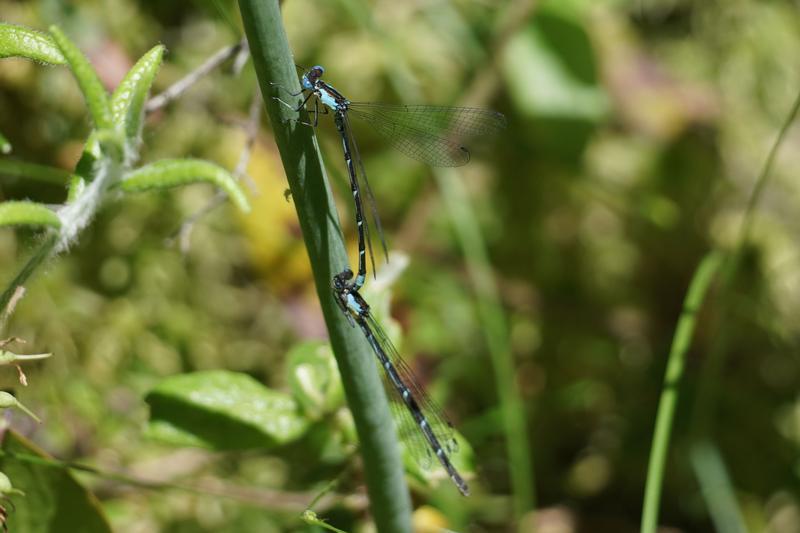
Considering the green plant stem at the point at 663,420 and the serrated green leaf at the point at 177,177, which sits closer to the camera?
the serrated green leaf at the point at 177,177

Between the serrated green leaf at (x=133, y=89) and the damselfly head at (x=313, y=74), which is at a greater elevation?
the damselfly head at (x=313, y=74)

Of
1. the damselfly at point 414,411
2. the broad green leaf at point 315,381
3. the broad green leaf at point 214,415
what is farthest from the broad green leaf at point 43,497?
the damselfly at point 414,411

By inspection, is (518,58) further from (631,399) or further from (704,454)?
(704,454)

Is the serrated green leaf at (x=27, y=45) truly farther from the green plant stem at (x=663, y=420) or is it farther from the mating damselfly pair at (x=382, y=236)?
the green plant stem at (x=663, y=420)

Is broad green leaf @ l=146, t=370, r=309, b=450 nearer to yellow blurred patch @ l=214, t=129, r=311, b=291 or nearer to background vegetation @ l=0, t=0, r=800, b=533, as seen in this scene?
background vegetation @ l=0, t=0, r=800, b=533

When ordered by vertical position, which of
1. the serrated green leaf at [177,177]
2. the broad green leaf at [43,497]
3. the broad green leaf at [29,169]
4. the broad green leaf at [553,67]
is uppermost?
the broad green leaf at [553,67]

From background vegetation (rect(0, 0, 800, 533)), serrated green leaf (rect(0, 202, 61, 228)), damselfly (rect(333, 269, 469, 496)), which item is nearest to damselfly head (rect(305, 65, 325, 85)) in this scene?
background vegetation (rect(0, 0, 800, 533))

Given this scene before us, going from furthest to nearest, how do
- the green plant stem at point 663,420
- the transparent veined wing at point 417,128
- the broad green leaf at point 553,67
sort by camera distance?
the broad green leaf at point 553,67
the transparent veined wing at point 417,128
the green plant stem at point 663,420
